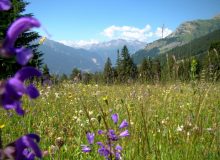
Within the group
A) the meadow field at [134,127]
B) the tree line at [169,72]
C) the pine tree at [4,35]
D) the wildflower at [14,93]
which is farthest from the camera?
the tree line at [169,72]

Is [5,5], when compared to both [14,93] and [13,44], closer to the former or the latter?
[13,44]

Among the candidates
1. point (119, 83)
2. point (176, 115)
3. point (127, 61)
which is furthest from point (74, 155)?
point (127, 61)

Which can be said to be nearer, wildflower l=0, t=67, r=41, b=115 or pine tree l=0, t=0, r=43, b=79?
wildflower l=0, t=67, r=41, b=115

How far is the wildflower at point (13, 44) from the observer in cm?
99

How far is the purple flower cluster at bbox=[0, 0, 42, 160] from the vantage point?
98 cm

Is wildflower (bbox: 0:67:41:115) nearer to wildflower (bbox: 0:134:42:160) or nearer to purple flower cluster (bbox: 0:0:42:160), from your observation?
purple flower cluster (bbox: 0:0:42:160)

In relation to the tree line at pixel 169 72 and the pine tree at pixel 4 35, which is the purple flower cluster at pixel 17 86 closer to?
the pine tree at pixel 4 35

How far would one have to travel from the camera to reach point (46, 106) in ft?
19.3

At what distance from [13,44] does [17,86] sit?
0.51 feet

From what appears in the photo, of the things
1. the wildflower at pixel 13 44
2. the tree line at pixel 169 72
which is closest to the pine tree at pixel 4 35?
the wildflower at pixel 13 44

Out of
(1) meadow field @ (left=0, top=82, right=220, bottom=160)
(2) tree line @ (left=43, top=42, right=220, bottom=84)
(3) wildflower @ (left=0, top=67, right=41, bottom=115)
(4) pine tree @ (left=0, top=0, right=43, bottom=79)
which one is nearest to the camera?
(3) wildflower @ (left=0, top=67, right=41, bottom=115)

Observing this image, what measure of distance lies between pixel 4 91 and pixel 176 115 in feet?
15.2

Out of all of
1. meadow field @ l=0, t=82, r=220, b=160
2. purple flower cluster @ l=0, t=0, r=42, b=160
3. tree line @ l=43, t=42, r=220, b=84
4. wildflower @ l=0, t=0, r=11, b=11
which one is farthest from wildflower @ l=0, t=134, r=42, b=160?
tree line @ l=43, t=42, r=220, b=84

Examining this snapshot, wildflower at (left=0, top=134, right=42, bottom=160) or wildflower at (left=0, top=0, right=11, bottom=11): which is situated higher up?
wildflower at (left=0, top=0, right=11, bottom=11)
